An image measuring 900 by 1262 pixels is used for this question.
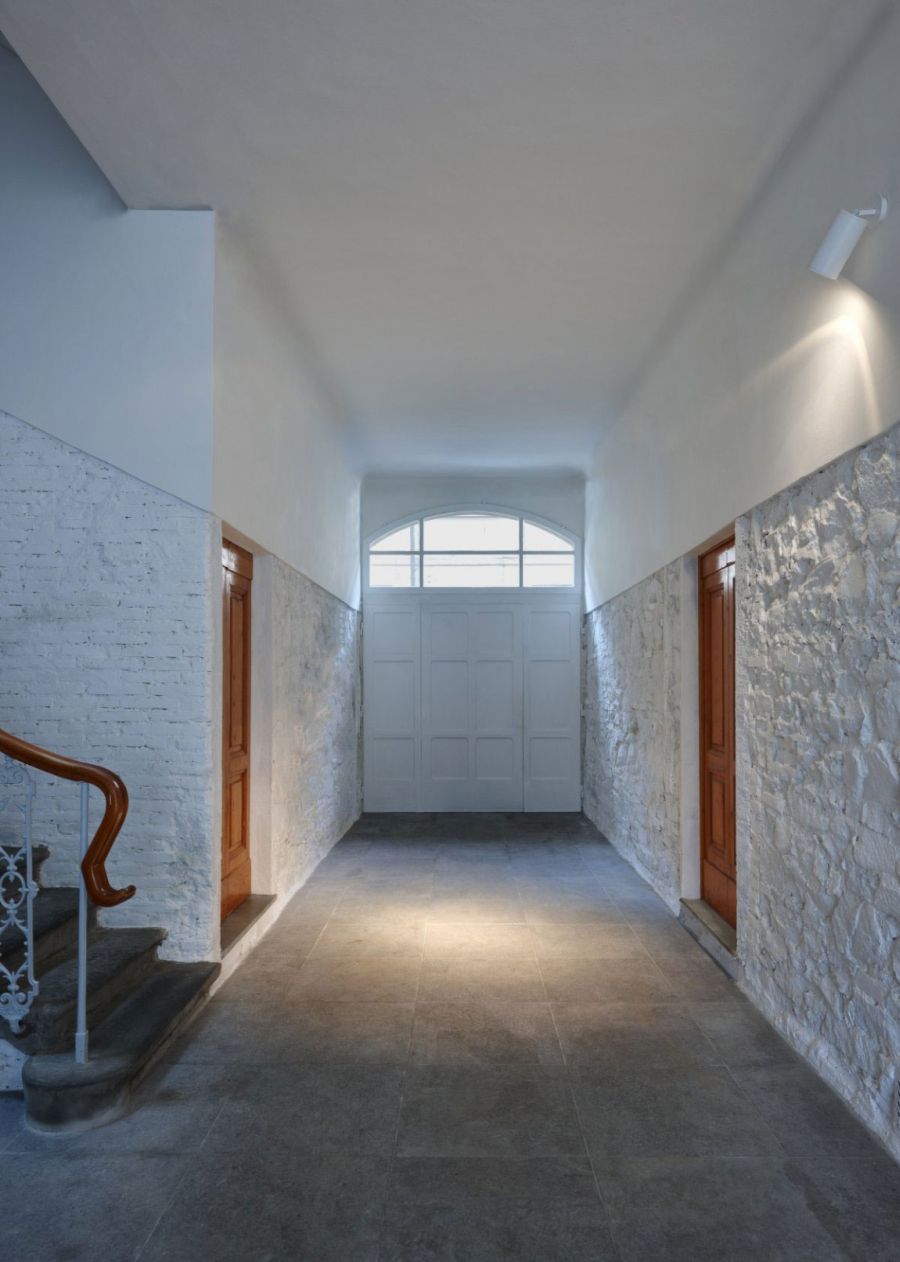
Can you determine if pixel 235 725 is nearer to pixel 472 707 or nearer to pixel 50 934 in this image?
pixel 50 934

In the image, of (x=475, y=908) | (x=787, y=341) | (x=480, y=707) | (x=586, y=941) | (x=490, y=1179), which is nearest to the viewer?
(x=490, y=1179)

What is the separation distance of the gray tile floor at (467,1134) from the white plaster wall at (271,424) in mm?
2195

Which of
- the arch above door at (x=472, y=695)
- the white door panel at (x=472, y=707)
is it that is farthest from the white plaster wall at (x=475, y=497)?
the white door panel at (x=472, y=707)

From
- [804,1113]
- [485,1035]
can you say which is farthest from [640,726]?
[804,1113]

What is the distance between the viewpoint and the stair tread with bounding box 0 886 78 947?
3.07 metres

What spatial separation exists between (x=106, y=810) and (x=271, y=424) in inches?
106

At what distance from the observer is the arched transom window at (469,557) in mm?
8742

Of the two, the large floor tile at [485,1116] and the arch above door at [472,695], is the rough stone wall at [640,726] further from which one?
the large floor tile at [485,1116]

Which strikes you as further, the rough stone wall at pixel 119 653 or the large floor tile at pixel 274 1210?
the rough stone wall at pixel 119 653

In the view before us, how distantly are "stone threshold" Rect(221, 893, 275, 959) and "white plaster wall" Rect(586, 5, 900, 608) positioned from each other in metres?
2.89

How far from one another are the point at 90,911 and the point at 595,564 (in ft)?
18.0

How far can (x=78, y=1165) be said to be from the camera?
8.09ft

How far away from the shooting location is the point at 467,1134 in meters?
2.64

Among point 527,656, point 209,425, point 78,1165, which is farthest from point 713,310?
point 527,656
